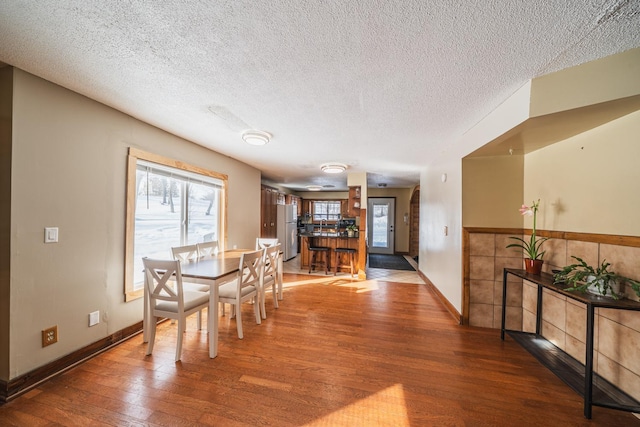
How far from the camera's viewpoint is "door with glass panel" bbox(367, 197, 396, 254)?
843 cm

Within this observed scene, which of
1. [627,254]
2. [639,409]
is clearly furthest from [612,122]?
[639,409]

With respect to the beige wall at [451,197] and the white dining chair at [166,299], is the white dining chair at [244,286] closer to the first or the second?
Result: the white dining chair at [166,299]

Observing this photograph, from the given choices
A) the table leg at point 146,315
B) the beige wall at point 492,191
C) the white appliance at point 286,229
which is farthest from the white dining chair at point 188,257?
the white appliance at point 286,229

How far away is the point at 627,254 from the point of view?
5.60 ft

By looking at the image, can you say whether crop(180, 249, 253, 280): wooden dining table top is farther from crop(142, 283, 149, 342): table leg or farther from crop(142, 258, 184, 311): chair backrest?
crop(142, 283, 149, 342): table leg

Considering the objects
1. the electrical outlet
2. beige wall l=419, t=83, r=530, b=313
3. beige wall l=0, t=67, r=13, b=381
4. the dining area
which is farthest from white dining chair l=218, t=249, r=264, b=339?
beige wall l=419, t=83, r=530, b=313

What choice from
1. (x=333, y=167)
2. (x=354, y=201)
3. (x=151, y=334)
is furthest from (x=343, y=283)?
(x=151, y=334)

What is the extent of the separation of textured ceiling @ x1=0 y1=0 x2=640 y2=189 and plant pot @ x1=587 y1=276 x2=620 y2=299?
1551 millimetres

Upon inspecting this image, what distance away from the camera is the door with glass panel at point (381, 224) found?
8434 millimetres

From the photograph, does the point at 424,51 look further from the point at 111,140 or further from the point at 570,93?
the point at 111,140

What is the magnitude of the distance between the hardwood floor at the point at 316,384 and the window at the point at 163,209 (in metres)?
0.97

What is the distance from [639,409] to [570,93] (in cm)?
208

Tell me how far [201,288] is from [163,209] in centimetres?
116

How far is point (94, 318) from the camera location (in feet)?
7.34
